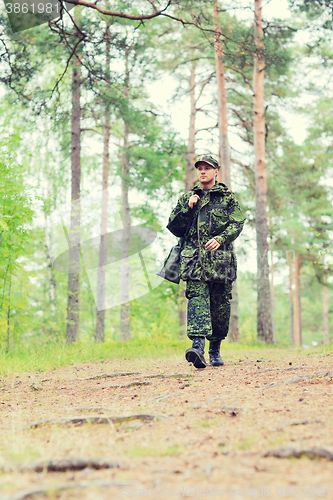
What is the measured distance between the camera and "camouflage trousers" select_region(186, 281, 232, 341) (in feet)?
15.4

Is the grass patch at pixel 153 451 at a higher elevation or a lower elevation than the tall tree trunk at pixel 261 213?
lower

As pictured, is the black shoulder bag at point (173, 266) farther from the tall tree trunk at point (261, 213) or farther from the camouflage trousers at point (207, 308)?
the tall tree trunk at point (261, 213)

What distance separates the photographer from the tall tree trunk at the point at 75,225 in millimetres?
10125

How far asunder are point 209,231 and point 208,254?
0.32 metres

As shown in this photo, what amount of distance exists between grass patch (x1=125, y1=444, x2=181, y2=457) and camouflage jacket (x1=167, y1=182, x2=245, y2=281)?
292cm

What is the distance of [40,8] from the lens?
6.80 metres

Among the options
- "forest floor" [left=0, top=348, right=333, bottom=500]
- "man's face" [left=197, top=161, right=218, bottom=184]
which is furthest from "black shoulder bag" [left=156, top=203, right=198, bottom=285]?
"forest floor" [left=0, top=348, right=333, bottom=500]

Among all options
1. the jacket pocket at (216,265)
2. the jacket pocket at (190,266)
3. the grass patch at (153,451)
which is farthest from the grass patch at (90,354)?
the grass patch at (153,451)

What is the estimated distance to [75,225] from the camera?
11000 mm

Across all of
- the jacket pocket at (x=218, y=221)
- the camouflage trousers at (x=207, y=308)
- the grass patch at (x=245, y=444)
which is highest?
the jacket pocket at (x=218, y=221)

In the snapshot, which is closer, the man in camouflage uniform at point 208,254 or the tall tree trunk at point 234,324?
the man in camouflage uniform at point 208,254

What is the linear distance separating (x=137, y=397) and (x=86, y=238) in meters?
12.5

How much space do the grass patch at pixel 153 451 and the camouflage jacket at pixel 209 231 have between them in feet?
9.59

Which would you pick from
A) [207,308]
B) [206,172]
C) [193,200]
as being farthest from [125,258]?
[207,308]
